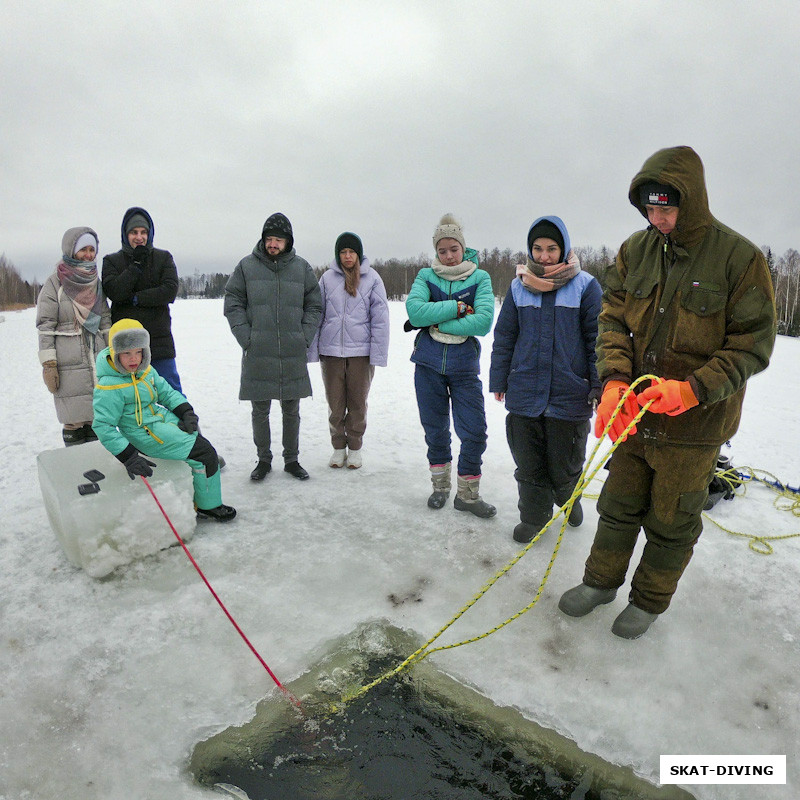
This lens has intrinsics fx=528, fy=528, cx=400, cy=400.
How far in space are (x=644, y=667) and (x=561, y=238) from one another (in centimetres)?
238

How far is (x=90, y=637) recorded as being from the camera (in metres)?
2.63

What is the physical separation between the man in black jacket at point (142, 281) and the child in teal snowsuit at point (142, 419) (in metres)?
0.97

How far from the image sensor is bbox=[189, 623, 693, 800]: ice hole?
6.40ft

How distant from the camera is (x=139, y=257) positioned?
4414 mm

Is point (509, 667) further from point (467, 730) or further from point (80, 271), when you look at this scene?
point (80, 271)

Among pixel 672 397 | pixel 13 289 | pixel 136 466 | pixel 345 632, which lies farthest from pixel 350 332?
pixel 13 289

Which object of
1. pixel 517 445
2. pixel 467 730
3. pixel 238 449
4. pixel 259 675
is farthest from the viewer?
pixel 238 449

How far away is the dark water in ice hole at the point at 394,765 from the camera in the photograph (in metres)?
1.94

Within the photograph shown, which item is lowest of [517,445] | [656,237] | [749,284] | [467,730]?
[467,730]

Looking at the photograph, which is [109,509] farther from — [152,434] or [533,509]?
[533,509]

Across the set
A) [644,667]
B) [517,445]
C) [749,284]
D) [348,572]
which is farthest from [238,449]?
[749,284]

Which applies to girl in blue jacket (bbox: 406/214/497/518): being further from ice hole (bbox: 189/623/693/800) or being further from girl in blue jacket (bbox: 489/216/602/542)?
ice hole (bbox: 189/623/693/800)

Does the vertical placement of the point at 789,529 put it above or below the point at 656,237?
below

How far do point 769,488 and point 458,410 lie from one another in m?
2.80
